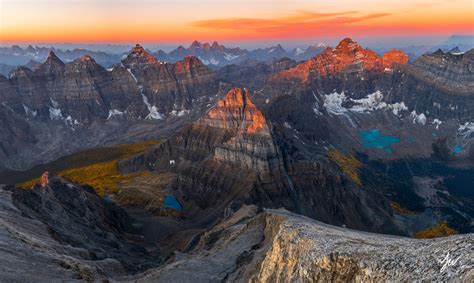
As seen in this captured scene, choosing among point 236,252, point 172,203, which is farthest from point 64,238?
point 172,203

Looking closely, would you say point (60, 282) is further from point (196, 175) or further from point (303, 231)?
point (196, 175)

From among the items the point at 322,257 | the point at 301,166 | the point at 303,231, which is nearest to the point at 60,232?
the point at 303,231

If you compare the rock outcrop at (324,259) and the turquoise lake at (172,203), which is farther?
the turquoise lake at (172,203)

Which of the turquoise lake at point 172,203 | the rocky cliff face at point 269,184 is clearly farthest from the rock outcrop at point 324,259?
the turquoise lake at point 172,203
